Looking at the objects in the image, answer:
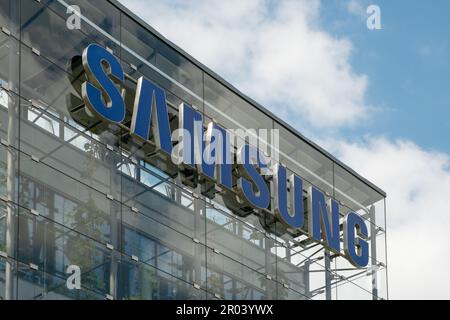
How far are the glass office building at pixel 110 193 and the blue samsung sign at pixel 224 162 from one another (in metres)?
0.34

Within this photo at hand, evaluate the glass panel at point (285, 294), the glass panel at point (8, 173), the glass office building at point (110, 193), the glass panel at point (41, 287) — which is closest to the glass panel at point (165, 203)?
the glass office building at point (110, 193)

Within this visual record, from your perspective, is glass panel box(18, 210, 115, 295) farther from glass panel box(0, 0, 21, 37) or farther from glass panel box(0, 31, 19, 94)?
glass panel box(0, 0, 21, 37)

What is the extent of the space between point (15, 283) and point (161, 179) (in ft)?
23.2

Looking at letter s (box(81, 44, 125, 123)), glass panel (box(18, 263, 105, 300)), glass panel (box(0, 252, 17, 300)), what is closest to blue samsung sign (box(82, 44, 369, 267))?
letter s (box(81, 44, 125, 123))

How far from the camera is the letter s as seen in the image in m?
34.3

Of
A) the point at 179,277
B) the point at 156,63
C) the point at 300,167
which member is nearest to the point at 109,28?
the point at 156,63

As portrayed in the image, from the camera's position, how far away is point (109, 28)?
36.2 meters

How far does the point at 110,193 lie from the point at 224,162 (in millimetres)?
5524

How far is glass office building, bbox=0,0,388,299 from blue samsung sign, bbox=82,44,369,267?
345 millimetres

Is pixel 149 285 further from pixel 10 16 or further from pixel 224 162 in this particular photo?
pixel 10 16

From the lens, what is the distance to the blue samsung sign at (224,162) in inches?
1373

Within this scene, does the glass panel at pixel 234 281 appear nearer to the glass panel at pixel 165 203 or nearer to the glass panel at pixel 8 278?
the glass panel at pixel 165 203

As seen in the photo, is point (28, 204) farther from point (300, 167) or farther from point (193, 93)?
point (300, 167)
